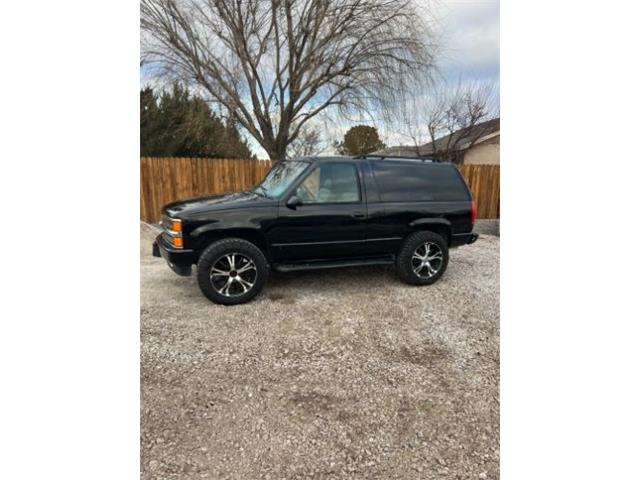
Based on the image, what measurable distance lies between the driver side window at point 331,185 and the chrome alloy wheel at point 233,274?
2.79ft

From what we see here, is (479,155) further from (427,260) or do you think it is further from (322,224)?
(322,224)

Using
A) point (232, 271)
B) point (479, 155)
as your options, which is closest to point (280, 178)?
point (232, 271)

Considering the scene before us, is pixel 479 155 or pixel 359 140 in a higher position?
pixel 479 155

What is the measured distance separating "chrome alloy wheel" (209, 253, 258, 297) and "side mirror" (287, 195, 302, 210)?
0.66m

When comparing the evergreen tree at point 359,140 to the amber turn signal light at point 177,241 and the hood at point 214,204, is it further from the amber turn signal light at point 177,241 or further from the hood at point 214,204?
the amber turn signal light at point 177,241

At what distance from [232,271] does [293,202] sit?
0.90m

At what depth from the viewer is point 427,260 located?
376cm

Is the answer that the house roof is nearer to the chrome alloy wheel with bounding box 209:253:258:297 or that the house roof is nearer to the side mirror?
the side mirror

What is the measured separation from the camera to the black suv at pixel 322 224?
10.0 ft

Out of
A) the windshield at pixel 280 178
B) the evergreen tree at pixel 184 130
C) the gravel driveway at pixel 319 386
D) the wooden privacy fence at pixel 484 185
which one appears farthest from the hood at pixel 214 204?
the wooden privacy fence at pixel 484 185

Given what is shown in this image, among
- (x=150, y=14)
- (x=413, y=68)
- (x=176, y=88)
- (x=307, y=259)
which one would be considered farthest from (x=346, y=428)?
(x=176, y=88)

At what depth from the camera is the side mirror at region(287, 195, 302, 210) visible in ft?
10.5

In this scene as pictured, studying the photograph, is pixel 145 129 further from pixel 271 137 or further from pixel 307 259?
pixel 307 259

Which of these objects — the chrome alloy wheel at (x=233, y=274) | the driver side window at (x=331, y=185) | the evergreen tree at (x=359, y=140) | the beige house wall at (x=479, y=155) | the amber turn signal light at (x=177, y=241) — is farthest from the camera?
the beige house wall at (x=479, y=155)
